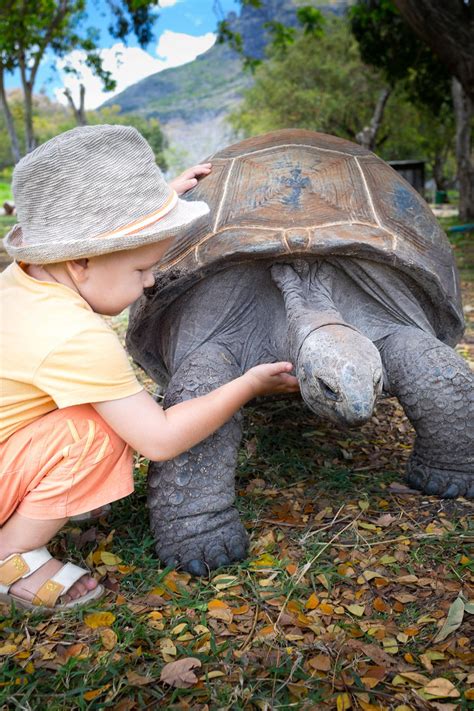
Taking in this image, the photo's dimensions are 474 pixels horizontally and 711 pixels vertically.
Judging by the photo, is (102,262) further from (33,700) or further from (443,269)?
(443,269)

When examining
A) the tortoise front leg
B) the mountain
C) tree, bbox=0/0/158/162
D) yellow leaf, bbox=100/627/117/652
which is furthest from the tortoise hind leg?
the mountain

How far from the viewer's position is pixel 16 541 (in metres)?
2.09

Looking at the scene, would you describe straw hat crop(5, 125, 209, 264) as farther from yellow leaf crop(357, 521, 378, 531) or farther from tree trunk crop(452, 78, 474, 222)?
tree trunk crop(452, 78, 474, 222)

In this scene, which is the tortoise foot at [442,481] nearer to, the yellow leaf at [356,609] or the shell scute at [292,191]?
the yellow leaf at [356,609]

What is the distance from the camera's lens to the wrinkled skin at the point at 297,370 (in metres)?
2.23

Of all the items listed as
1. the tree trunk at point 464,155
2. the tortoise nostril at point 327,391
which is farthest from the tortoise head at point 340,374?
the tree trunk at point 464,155

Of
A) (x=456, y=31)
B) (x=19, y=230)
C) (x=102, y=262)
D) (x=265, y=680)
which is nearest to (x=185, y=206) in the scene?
(x=102, y=262)

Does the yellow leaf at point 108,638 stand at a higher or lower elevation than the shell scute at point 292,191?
lower

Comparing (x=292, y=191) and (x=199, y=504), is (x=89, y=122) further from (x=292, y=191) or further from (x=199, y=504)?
(x=199, y=504)

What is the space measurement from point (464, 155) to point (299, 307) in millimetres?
13625

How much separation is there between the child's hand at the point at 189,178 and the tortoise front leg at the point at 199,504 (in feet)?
3.09

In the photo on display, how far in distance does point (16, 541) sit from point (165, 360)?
4.58 feet

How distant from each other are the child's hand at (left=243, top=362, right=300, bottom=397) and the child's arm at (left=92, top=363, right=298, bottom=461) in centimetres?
4

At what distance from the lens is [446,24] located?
25.9 feet
